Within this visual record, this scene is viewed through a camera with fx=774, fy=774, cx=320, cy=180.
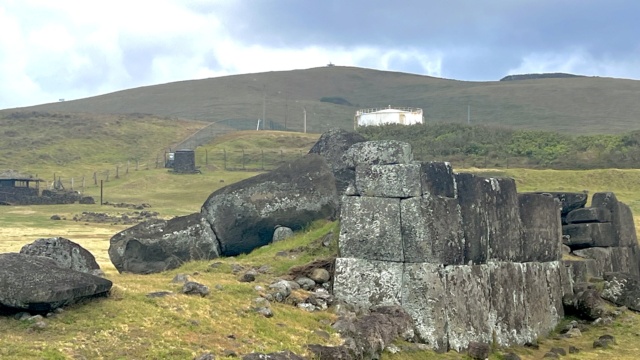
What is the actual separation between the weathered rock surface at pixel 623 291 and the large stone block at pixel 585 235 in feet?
10.5

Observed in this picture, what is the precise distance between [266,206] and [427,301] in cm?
605

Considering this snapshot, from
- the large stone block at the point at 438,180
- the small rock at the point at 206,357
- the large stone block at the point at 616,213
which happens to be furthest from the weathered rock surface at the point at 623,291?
the small rock at the point at 206,357

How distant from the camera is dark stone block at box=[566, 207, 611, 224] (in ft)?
69.4

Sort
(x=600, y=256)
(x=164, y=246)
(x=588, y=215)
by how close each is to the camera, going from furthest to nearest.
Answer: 1. (x=588, y=215)
2. (x=600, y=256)
3. (x=164, y=246)

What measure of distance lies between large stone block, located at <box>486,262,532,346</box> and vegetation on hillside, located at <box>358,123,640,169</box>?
41.5 meters

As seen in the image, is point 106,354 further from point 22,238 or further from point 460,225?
point 22,238

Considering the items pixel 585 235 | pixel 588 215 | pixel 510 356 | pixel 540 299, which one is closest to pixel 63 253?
pixel 510 356

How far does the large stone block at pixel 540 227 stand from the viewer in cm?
1631

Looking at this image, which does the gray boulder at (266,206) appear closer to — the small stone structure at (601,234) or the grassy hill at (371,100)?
the small stone structure at (601,234)

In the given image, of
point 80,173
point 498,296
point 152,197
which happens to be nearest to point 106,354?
point 498,296

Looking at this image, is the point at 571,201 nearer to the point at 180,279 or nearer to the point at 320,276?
the point at 320,276

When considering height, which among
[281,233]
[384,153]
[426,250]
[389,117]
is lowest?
[281,233]

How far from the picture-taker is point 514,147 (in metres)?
64.7

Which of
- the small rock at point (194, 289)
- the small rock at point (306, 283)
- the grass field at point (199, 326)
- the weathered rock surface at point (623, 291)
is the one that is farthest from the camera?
the weathered rock surface at point (623, 291)
